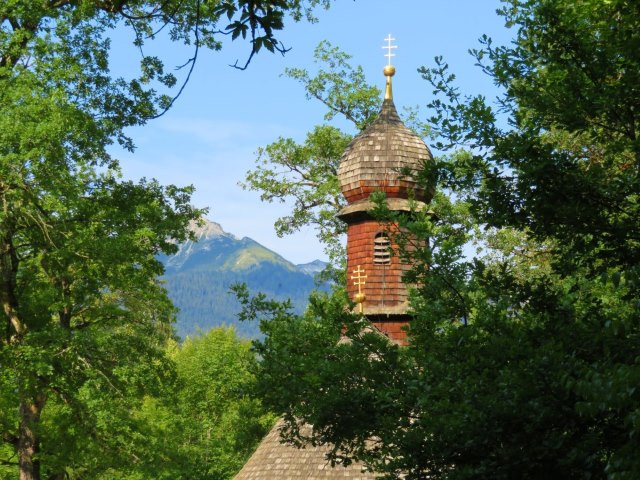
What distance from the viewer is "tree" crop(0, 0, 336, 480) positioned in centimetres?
1720

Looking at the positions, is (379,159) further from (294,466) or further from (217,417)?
(217,417)

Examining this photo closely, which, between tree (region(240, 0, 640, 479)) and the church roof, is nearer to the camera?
tree (region(240, 0, 640, 479))

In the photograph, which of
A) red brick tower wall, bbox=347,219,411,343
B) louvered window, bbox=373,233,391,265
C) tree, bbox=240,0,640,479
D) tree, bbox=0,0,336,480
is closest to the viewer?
tree, bbox=240,0,640,479

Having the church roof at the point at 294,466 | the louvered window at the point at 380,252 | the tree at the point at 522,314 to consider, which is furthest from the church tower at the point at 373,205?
the tree at the point at 522,314

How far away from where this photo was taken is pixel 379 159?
2430cm

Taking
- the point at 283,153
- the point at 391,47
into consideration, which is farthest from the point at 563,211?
the point at 283,153

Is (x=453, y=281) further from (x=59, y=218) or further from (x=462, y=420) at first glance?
(x=59, y=218)

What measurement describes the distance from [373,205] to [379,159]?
232cm

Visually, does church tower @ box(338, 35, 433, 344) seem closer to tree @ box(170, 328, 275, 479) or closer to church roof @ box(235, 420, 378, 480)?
church roof @ box(235, 420, 378, 480)

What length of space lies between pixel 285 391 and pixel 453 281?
2.33 meters

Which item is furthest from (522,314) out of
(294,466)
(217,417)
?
(217,417)

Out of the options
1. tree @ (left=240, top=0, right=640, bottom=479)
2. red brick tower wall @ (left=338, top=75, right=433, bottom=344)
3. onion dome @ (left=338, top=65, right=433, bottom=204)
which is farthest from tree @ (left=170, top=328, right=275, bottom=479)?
tree @ (left=240, top=0, right=640, bottom=479)

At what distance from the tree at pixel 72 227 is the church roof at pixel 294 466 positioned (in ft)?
8.25

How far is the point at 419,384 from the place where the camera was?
9.18m
